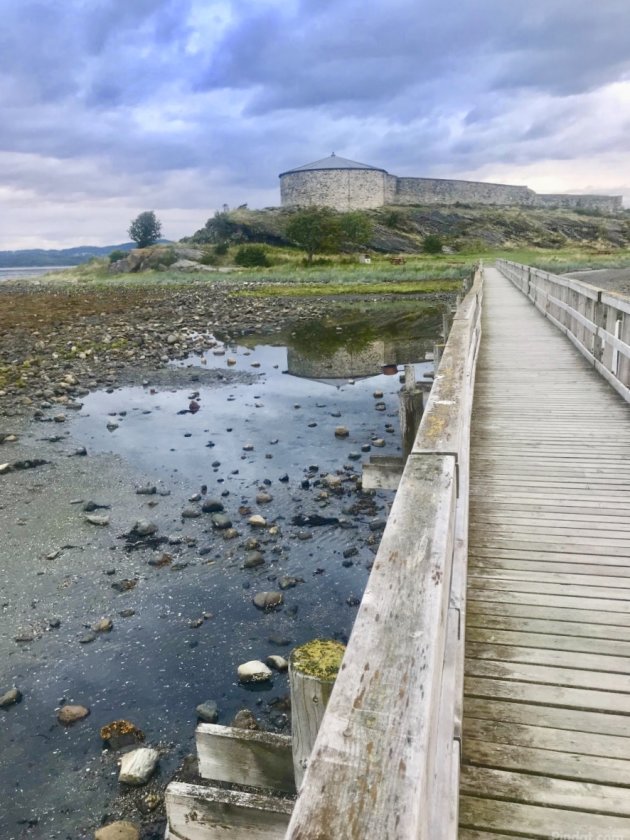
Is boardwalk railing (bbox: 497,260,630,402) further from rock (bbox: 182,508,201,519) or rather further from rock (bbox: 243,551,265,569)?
rock (bbox: 182,508,201,519)

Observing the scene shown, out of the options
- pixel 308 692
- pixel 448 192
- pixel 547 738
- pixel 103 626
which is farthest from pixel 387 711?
pixel 448 192

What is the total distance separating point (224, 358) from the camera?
69.6 ft

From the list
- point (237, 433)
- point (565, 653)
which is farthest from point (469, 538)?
point (237, 433)

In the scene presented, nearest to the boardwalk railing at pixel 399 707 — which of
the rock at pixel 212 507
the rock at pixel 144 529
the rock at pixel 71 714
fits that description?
the rock at pixel 71 714

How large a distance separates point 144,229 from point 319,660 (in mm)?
97280

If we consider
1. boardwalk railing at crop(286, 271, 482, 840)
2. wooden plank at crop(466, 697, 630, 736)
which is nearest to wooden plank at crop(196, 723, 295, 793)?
wooden plank at crop(466, 697, 630, 736)

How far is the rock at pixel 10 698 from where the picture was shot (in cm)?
515

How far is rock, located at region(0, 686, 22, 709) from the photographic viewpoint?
5.15 m

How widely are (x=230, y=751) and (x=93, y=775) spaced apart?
1825mm

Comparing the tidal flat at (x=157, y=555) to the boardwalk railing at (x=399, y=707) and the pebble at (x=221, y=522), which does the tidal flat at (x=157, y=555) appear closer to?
the pebble at (x=221, y=522)

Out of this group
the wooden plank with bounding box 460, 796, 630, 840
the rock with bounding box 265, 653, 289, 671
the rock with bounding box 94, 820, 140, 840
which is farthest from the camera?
the rock with bounding box 265, 653, 289, 671

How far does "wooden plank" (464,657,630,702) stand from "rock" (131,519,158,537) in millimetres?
5780

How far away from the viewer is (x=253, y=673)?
5.38 meters

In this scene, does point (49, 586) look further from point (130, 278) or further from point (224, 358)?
point (130, 278)
